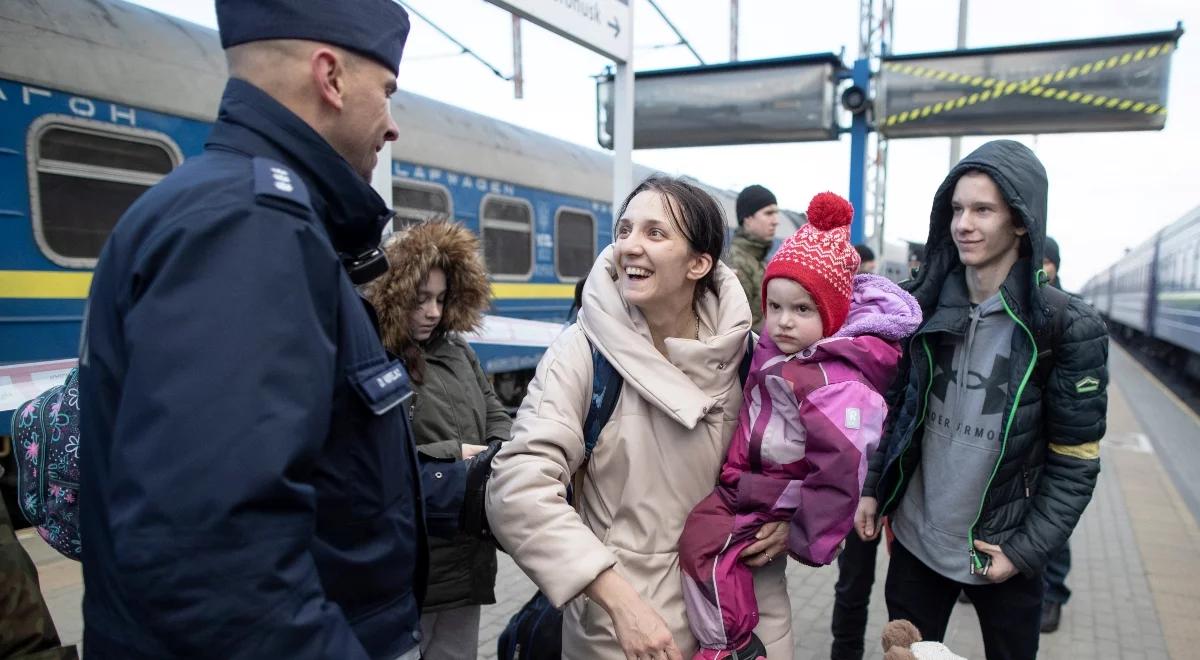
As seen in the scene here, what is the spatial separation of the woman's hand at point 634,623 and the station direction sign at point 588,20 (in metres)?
3.12

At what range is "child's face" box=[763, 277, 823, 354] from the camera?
1.99 metres

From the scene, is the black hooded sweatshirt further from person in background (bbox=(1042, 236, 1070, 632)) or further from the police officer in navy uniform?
person in background (bbox=(1042, 236, 1070, 632))

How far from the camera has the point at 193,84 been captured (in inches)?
207

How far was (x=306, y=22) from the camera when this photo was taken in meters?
Result: 1.16

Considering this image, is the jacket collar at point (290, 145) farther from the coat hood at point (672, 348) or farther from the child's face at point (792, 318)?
the child's face at point (792, 318)

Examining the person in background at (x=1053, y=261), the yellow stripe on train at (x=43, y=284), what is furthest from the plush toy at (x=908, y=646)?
the yellow stripe on train at (x=43, y=284)

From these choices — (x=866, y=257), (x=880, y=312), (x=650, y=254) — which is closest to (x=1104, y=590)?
(x=880, y=312)

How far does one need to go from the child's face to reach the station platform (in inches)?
86.5

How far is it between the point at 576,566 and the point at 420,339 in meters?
1.40

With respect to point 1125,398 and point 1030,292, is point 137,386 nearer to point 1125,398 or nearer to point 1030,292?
point 1030,292

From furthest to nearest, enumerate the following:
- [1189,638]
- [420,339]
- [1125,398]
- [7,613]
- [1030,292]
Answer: [1125,398] < [1189,638] < [420,339] < [1030,292] < [7,613]

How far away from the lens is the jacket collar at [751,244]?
A: 4805mm

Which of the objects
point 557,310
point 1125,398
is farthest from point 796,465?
point 1125,398

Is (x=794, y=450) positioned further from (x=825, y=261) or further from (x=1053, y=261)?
(x=1053, y=261)
